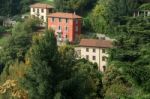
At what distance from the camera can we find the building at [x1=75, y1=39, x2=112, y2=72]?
130 ft

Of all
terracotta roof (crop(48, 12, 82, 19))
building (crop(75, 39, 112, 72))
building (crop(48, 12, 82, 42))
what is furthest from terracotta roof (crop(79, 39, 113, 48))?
terracotta roof (crop(48, 12, 82, 19))

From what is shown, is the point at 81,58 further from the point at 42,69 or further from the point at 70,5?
the point at 42,69

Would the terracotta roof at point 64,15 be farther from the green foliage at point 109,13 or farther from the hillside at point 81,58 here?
the green foliage at point 109,13

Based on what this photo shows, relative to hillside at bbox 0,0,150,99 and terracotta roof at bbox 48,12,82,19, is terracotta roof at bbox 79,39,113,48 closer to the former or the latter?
hillside at bbox 0,0,150,99

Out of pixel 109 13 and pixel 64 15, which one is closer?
pixel 109 13

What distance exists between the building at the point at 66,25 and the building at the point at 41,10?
116 inches

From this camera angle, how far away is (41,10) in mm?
49656

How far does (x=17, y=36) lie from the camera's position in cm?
4244

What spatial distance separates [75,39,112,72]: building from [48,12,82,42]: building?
443 cm

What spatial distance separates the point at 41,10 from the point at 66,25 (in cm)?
485

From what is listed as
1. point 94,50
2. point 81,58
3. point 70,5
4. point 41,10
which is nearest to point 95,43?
point 94,50

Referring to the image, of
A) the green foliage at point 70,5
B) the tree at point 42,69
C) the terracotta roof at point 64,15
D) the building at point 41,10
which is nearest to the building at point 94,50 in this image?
the terracotta roof at point 64,15

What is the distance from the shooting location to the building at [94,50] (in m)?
39.8

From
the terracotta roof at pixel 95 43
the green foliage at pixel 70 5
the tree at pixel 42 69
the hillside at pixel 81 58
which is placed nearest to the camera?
the hillside at pixel 81 58
